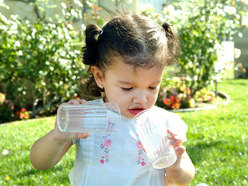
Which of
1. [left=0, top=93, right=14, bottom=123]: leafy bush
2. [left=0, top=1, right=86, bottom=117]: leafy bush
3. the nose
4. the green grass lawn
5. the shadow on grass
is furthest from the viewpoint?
[left=0, top=93, right=14, bottom=123]: leafy bush

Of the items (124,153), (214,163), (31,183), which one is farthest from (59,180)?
(214,163)

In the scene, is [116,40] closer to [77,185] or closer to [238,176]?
[77,185]

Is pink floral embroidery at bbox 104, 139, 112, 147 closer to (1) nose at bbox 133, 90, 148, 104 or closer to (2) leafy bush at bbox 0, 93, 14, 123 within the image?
(1) nose at bbox 133, 90, 148, 104

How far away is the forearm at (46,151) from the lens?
1.77 metres

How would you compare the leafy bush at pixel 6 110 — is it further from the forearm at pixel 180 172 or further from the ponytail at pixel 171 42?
the forearm at pixel 180 172

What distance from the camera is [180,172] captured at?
5.95 ft

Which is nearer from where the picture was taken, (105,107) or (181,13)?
(105,107)

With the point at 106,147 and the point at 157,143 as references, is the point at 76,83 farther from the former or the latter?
the point at 157,143

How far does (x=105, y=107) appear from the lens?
1.64 meters

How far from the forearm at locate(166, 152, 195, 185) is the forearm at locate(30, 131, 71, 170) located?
56 centimetres

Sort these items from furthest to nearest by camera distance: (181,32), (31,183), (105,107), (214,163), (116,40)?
1. (181,32)
2. (214,163)
3. (31,183)
4. (116,40)
5. (105,107)

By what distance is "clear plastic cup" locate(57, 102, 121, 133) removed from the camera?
59.5 inches

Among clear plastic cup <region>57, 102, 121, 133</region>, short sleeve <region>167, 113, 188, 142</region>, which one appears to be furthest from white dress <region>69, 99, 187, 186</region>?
clear plastic cup <region>57, 102, 121, 133</region>

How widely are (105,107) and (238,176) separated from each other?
5.53 ft
